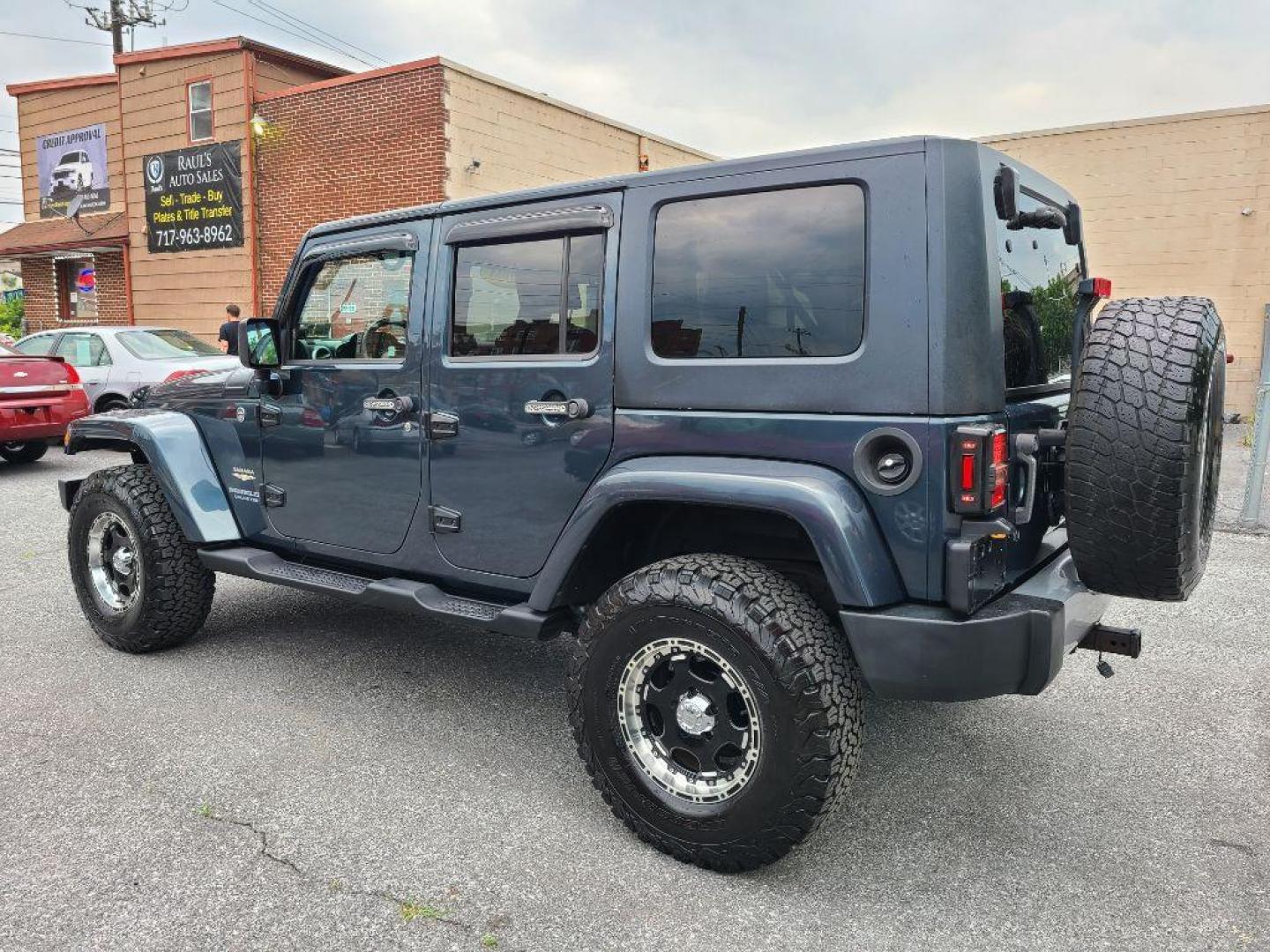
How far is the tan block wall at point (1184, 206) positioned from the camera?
1393cm

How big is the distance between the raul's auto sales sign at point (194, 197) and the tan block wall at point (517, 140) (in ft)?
15.9

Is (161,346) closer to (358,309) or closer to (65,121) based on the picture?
(358,309)

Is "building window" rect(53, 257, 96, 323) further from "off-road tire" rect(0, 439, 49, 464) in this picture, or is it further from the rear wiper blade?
the rear wiper blade

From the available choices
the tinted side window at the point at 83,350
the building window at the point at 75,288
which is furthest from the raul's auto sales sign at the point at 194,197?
the tinted side window at the point at 83,350

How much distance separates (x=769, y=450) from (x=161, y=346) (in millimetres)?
11563

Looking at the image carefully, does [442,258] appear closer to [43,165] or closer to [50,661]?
[50,661]

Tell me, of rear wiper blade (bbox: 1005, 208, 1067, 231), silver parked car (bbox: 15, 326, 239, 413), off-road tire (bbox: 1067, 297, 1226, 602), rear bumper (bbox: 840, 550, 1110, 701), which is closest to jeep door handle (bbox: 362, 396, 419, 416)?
rear bumper (bbox: 840, 550, 1110, 701)

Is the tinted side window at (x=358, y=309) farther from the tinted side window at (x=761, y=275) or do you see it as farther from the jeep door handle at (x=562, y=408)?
the tinted side window at (x=761, y=275)

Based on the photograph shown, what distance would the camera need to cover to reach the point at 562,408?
3.07 meters

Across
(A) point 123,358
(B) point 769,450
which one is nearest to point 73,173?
(A) point 123,358

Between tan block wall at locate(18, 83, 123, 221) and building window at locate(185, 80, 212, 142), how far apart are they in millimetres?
2445

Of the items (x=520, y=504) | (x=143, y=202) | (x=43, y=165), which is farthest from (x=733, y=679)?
(x=43, y=165)

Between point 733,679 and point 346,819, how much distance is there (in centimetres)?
135

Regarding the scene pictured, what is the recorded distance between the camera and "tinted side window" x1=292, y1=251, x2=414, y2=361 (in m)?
3.67
